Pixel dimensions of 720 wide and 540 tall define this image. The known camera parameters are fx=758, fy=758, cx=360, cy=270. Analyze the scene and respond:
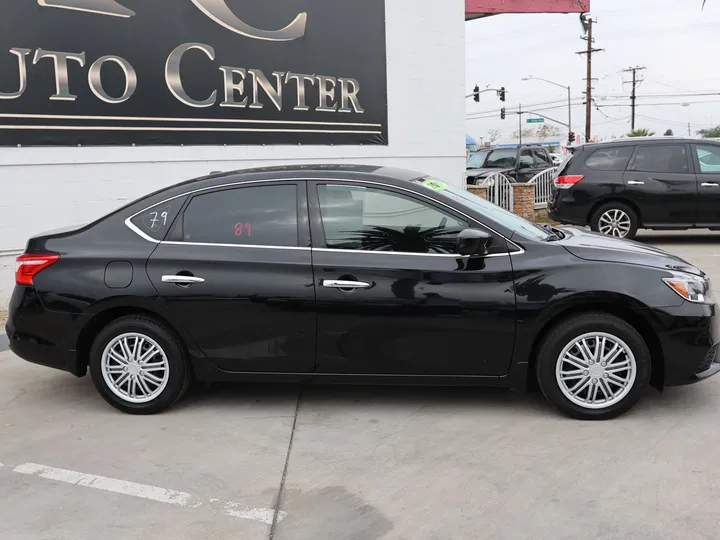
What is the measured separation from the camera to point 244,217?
198 inches

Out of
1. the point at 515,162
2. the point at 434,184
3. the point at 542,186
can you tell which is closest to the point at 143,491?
the point at 434,184

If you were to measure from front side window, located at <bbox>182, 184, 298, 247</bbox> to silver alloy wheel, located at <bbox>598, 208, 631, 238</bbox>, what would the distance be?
8370 millimetres

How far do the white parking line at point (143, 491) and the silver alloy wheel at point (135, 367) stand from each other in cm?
86

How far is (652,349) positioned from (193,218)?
3.09 meters

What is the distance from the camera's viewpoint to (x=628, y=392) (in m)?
4.66

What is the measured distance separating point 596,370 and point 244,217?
2.45 metres

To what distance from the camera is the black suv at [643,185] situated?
11883 millimetres

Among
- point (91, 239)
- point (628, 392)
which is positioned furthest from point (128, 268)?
point (628, 392)

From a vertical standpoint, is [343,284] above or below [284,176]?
below

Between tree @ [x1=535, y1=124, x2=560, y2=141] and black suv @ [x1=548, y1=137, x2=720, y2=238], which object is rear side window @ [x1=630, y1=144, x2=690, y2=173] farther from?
tree @ [x1=535, y1=124, x2=560, y2=141]

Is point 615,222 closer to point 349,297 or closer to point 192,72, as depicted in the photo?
point 192,72

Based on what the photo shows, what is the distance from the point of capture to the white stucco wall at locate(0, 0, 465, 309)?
27.7 feet

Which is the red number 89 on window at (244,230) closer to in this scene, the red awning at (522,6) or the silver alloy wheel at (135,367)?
the silver alloy wheel at (135,367)

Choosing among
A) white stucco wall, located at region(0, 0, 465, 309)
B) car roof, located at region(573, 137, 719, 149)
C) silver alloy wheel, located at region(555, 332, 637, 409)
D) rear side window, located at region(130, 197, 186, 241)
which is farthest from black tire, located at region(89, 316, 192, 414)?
car roof, located at region(573, 137, 719, 149)
